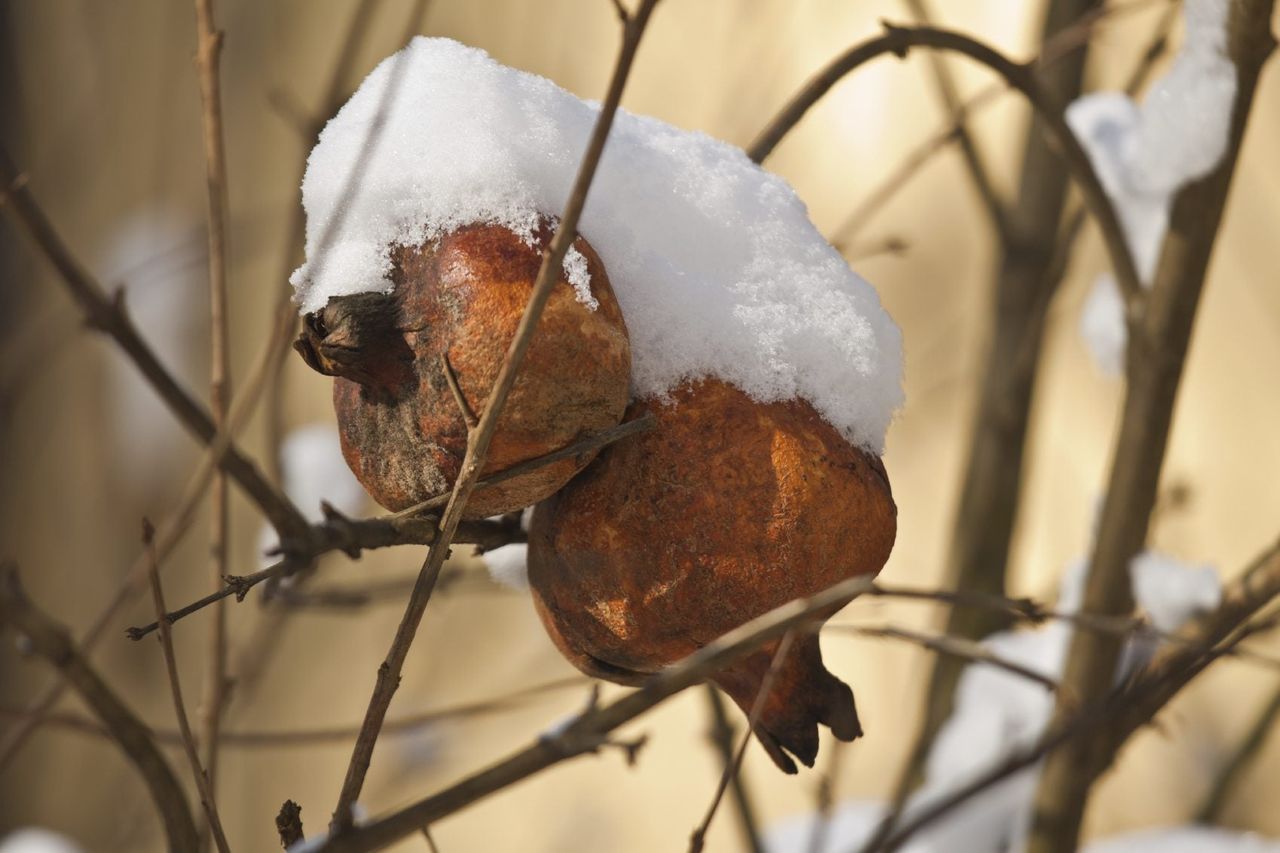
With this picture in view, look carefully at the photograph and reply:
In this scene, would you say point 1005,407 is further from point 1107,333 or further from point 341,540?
point 341,540

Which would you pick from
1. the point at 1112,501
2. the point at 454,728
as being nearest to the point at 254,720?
the point at 454,728

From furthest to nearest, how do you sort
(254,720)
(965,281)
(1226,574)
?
(254,720) < (965,281) < (1226,574)

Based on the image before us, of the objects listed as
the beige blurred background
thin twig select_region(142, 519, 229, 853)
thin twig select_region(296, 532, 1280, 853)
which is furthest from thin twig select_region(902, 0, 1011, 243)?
thin twig select_region(142, 519, 229, 853)

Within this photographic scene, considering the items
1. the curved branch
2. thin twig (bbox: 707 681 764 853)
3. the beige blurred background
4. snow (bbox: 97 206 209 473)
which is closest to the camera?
the curved branch

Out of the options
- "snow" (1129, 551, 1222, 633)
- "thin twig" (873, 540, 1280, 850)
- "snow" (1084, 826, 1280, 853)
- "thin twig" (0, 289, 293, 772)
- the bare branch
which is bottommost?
"snow" (1084, 826, 1280, 853)

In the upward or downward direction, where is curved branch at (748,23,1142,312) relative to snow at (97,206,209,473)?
downward

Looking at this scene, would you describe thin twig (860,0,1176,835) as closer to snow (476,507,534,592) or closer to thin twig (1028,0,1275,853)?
thin twig (1028,0,1275,853)

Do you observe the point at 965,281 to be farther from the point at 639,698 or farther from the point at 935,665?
the point at 639,698
